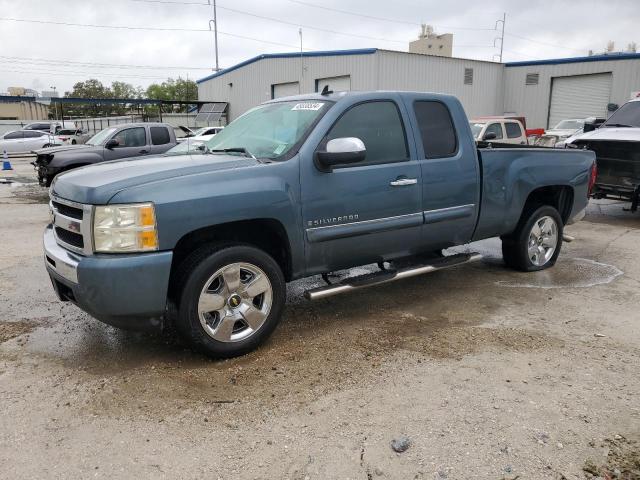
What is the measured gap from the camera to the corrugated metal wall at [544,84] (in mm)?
25219

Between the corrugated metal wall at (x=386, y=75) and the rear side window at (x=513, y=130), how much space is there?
1004 cm

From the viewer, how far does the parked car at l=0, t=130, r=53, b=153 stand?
2831 centimetres

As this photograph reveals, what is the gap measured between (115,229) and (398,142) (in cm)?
245

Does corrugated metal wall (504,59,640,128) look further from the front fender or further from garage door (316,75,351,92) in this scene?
the front fender

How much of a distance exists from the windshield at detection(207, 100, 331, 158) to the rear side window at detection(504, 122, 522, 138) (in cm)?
1223

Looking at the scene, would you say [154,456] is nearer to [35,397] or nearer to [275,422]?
[275,422]

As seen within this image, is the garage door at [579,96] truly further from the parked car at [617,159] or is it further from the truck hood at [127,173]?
the truck hood at [127,173]

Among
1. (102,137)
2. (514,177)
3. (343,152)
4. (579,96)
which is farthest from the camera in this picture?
(579,96)

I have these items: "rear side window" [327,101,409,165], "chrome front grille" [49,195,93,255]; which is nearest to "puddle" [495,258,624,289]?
"rear side window" [327,101,409,165]

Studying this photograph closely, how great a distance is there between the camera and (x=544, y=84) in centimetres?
2827

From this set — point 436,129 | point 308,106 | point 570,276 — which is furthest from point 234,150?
point 570,276

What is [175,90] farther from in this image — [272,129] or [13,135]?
[272,129]

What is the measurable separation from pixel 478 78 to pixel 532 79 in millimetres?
2892

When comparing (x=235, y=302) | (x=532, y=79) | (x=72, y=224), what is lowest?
(x=235, y=302)
